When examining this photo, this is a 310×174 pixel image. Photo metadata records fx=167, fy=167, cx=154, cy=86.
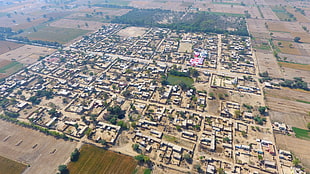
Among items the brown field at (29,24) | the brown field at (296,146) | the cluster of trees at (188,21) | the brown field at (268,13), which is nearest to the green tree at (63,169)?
the brown field at (296,146)

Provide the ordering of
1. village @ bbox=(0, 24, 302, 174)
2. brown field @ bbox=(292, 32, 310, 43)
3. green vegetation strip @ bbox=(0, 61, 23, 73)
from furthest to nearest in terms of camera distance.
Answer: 1. brown field @ bbox=(292, 32, 310, 43)
2. green vegetation strip @ bbox=(0, 61, 23, 73)
3. village @ bbox=(0, 24, 302, 174)

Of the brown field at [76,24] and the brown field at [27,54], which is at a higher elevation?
the brown field at [76,24]

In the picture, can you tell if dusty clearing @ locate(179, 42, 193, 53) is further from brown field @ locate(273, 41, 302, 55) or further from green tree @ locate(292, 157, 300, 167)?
green tree @ locate(292, 157, 300, 167)

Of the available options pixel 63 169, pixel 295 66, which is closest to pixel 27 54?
pixel 63 169

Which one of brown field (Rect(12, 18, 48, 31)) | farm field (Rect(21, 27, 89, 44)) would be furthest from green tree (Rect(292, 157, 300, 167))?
brown field (Rect(12, 18, 48, 31))

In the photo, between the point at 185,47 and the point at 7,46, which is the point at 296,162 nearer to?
the point at 185,47

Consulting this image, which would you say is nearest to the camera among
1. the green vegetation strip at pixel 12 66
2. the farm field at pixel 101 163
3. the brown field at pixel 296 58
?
the farm field at pixel 101 163

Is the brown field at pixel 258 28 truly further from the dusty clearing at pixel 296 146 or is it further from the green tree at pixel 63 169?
the green tree at pixel 63 169

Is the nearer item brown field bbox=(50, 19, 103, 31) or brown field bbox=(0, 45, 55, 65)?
brown field bbox=(0, 45, 55, 65)
